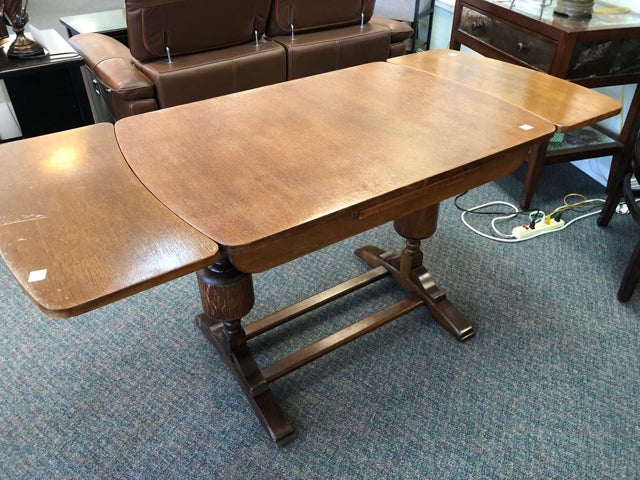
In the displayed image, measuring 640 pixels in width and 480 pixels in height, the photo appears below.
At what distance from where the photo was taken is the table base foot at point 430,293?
1.66m

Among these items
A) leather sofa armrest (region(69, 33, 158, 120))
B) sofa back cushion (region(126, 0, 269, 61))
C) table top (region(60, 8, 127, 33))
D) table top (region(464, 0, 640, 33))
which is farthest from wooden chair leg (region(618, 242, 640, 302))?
table top (region(60, 8, 127, 33))

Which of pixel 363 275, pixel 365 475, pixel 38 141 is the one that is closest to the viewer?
pixel 38 141

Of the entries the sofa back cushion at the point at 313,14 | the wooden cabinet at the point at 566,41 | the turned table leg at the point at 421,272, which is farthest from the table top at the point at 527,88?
the sofa back cushion at the point at 313,14

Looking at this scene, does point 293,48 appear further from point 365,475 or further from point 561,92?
point 365,475

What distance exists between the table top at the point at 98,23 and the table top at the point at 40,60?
0.83 metres

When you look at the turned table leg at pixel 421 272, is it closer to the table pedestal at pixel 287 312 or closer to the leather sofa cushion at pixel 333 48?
the table pedestal at pixel 287 312

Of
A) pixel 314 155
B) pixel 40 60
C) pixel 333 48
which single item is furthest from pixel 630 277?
pixel 40 60

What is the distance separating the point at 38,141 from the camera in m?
1.18

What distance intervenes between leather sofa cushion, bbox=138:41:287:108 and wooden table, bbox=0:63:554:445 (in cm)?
75

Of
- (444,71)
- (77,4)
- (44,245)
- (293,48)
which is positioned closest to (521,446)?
(444,71)

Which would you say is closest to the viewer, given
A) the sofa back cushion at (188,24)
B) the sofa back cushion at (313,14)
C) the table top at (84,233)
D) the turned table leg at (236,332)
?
the table top at (84,233)

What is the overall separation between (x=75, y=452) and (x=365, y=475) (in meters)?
0.78

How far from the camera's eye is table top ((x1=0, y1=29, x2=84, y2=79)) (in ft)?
A: 6.52

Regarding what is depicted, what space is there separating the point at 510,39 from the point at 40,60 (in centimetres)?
200
